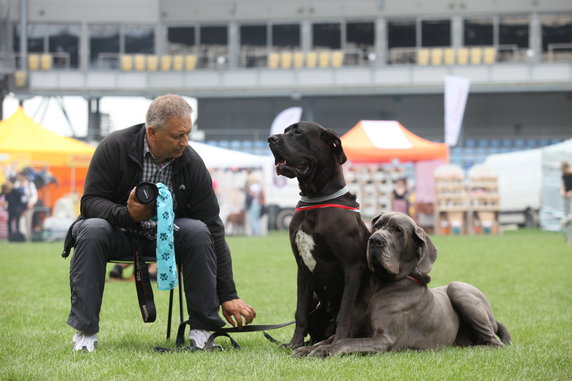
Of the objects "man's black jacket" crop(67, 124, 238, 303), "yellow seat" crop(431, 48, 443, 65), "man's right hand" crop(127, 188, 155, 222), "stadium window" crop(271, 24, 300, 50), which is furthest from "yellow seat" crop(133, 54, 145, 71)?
"man's right hand" crop(127, 188, 155, 222)

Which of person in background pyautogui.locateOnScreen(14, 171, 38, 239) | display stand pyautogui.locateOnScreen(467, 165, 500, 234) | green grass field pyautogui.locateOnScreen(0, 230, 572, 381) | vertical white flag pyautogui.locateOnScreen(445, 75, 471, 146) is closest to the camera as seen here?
green grass field pyautogui.locateOnScreen(0, 230, 572, 381)

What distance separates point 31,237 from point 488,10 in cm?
2341

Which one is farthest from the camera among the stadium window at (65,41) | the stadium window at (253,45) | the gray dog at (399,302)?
the stadium window at (253,45)

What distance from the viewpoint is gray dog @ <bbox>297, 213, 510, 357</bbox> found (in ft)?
13.5

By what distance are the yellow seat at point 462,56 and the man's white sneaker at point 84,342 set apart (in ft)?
103

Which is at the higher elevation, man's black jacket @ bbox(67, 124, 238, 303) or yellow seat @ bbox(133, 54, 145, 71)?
yellow seat @ bbox(133, 54, 145, 71)

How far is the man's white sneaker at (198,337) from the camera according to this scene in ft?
14.8

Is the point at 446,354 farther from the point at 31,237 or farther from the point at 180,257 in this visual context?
the point at 31,237

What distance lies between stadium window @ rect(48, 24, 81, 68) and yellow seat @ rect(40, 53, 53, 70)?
61 centimetres

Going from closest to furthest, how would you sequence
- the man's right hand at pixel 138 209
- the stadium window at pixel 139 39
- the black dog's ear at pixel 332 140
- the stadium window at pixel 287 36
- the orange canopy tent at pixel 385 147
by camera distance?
the man's right hand at pixel 138 209 < the black dog's ear at pixel 332 140 < the orange canopy tent at pixel 385 147 < the stadium window at pixel 287 36 < the stadium window at pixel 139 39

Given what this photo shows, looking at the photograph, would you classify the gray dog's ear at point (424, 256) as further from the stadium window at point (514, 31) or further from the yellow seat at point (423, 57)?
the stadium window at point (514, 31)

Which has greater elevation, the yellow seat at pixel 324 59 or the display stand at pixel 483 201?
the yellow seat at pixel 324 59

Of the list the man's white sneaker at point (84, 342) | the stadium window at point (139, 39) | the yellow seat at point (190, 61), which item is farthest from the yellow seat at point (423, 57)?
the man's white sneaker at point (84, 342)

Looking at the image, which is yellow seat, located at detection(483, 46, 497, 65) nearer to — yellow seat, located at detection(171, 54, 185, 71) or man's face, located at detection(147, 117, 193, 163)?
yellow seat, located at detection(171, 54, 185, 71)
